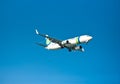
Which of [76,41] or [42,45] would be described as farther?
[42,45]

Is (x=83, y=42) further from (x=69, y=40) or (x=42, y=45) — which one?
(x=42, y=45)

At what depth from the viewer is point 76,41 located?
139m

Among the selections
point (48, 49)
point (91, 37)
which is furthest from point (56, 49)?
point (91, 37)

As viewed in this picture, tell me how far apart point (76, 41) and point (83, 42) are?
2.38 metres

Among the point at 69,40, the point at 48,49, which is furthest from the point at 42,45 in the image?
the point at 69,40

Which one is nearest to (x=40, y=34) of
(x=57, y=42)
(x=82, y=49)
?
(x=57, y=42)

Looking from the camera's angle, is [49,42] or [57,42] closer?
[57,42]

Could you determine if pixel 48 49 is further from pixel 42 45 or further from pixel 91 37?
pixel 91 37

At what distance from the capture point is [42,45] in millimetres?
148375

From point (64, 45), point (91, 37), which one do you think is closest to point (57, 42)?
point (64, 45)

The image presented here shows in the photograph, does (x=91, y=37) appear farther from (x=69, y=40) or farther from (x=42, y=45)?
(x=42, y=45)

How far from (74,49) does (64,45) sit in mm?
4675

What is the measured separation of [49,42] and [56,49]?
808 centimetres

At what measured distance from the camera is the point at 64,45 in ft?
465
